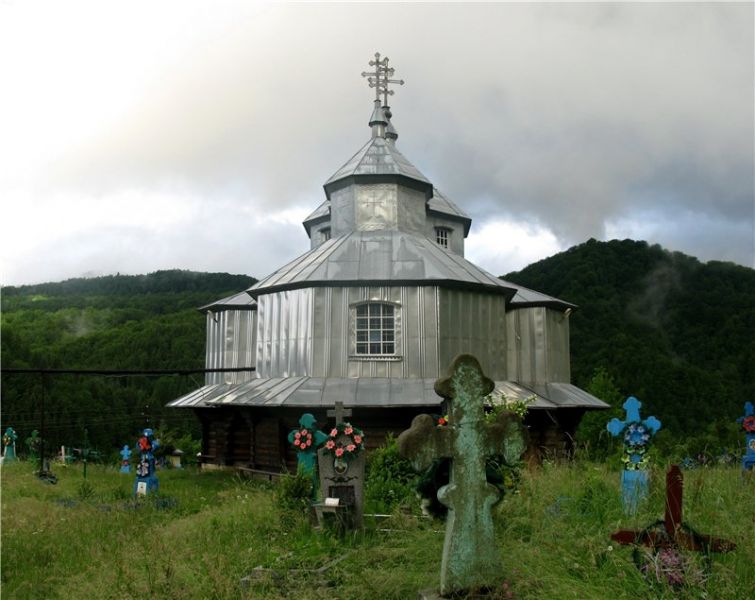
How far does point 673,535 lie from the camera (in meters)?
4.95

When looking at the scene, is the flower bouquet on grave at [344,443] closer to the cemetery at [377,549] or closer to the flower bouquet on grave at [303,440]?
the cemetery at [377,549]

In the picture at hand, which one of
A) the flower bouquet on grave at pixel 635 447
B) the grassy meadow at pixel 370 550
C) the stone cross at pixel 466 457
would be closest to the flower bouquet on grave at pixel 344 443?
the grassy meadow at pixel 370 550

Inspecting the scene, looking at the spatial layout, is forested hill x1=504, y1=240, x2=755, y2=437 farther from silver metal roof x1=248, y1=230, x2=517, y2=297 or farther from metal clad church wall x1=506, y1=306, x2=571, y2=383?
silver metal roof x1=248, y1=230, x2=517, y2=297

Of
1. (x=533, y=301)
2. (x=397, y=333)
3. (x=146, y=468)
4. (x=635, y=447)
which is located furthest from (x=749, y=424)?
(x=146, y=468)

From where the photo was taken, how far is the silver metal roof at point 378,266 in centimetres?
1645

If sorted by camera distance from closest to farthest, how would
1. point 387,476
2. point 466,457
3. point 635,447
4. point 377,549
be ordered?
1. point 466,457
2. point 377,549
3. point 635,447
4. point 387,476

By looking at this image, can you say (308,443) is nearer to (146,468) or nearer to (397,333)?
(146,468)

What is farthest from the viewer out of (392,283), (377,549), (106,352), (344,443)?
(106,352)

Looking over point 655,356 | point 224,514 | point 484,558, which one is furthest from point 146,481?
point 655,356

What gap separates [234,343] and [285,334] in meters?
5.54

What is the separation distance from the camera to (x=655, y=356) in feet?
147

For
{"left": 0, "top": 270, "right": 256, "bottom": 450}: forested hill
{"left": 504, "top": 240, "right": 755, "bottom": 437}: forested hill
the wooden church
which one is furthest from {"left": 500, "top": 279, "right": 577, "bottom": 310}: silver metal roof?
{"left": 504, "top": 240, "right": 755, "bottom": 437}: forested hill

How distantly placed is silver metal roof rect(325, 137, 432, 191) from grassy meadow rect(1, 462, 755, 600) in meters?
12.0

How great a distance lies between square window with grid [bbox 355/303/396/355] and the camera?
53.4ft
